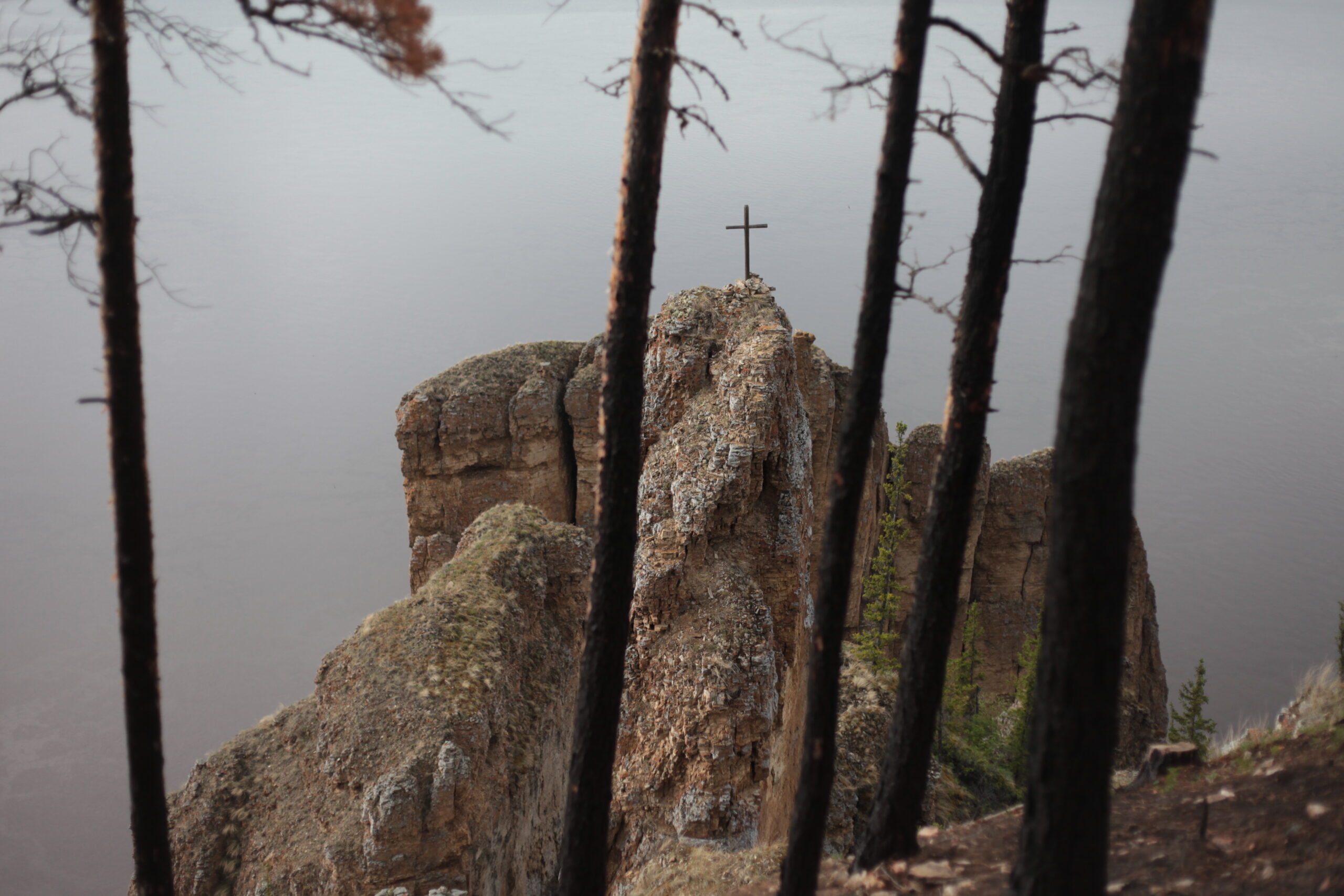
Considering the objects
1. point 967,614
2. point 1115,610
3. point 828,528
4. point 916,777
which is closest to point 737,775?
point 916,777

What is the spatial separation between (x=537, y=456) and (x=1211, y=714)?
37.5 metres

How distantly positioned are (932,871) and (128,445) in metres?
7.07

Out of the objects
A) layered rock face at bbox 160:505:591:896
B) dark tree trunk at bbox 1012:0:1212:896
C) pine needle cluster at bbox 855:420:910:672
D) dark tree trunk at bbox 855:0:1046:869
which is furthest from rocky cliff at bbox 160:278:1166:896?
pine needle cluster at bbox 855:420:910:672

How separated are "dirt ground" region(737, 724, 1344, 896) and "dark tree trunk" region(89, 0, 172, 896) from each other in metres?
5.19

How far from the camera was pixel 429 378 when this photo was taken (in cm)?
3039

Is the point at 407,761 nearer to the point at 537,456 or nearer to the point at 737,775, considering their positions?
the point at 737,775

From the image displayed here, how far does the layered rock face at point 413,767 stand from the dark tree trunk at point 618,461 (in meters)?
3.78

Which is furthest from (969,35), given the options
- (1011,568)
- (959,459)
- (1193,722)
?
(1011,568)

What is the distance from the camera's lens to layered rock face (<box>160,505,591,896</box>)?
408 inches

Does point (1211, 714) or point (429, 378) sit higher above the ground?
point (429, 378)

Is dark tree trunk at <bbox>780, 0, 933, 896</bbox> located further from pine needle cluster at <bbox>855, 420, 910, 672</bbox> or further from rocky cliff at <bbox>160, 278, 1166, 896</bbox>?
pine needle cluster at <bbox>855, 420, 910, 672</bbox>

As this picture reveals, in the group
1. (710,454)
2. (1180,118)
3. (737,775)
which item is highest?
(1180,118)

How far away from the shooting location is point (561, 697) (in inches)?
522

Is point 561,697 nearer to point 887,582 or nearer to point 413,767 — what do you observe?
point 413,767
